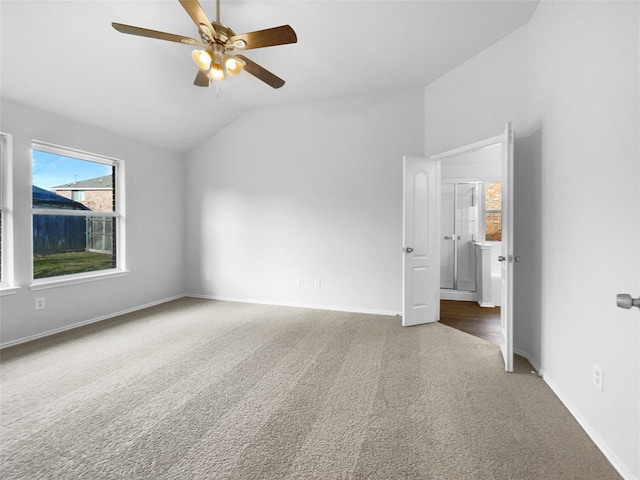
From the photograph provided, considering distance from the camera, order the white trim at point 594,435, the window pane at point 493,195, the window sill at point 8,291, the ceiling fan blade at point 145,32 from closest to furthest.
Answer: the white trim at point 594,435 < the ceiling fan blade at point 145,32 < the window sill at point 8,291 < the window pane at point 493,195

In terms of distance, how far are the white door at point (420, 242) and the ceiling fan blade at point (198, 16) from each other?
8.36 feet

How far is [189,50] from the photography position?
340 centimetres

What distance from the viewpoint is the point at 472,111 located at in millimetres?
3438

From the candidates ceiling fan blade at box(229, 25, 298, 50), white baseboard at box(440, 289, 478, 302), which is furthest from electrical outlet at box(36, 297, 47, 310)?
white baseboard at box(440, 289, 478, 302)

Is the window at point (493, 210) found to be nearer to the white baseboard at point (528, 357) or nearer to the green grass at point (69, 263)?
the white baseboard at point (528, 357)

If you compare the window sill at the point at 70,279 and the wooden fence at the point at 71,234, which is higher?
the wooden fence at the point at 71,234

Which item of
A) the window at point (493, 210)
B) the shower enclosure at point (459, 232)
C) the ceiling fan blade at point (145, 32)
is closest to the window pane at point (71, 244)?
the ceiling fan blade at point (145, 32)

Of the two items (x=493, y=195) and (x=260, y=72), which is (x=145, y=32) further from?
(x=493, y=195)

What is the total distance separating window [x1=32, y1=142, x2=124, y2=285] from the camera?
11.4ft

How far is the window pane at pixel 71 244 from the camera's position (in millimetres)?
3500

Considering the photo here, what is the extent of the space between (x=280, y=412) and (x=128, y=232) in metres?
3.81

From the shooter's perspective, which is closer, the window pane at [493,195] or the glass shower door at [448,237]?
the window pane at [493,195]

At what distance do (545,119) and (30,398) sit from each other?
4.60m

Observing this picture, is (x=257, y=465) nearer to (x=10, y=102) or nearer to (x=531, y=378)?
(x=531, y=378)
